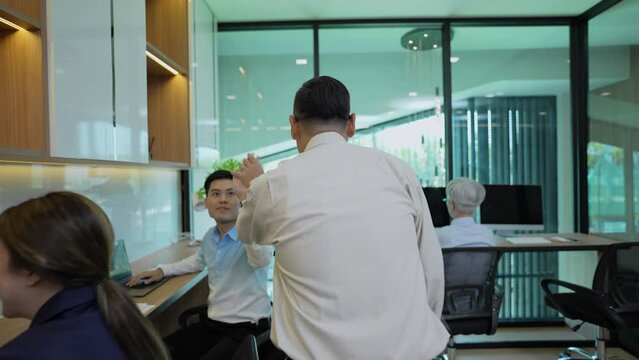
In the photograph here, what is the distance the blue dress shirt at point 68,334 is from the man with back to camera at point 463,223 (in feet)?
6.98

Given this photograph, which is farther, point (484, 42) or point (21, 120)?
point (484, 42)

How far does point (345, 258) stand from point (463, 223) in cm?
172

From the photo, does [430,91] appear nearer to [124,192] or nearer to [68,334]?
[124,192]

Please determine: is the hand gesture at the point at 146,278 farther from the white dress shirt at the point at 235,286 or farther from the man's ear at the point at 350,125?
the man's ear at the point at 350,125

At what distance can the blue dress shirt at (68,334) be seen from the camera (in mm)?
717

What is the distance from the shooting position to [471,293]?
255 centimetres

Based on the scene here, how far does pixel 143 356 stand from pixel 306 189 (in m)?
0.55

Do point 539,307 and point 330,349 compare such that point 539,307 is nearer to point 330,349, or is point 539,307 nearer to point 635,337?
point 635,337

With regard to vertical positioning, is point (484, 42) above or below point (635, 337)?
above

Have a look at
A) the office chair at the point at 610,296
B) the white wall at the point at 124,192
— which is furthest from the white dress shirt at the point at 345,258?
the office chair at the point at 610,296

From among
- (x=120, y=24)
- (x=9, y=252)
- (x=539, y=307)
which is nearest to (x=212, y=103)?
(x=120, y=24)

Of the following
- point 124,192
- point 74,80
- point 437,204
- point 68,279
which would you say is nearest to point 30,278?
point 68,279

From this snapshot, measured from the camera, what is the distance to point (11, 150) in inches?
50.3

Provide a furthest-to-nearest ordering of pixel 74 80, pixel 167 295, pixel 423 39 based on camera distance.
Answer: pixel 423 39
pixel 167 295
pixel 74 80
